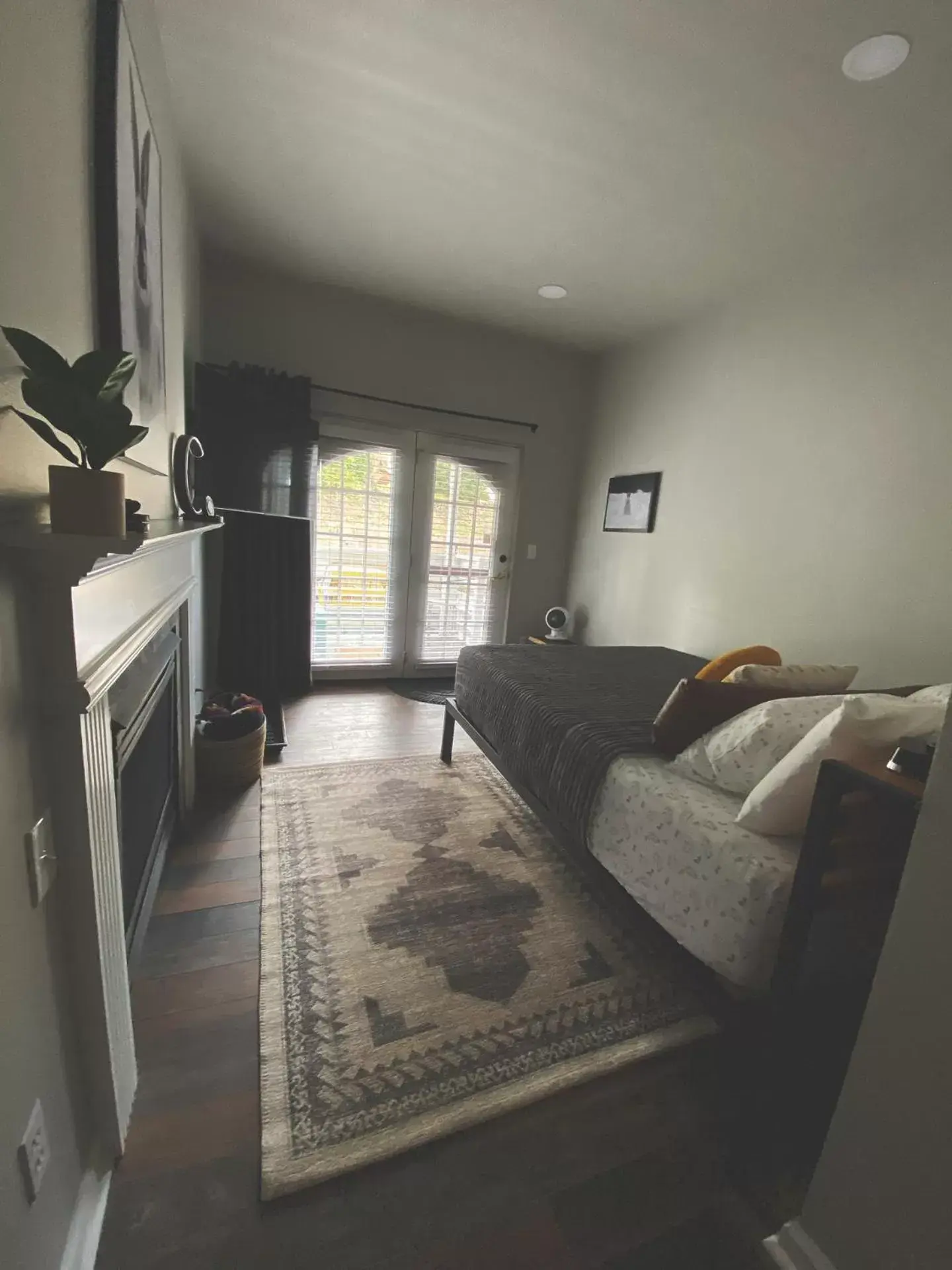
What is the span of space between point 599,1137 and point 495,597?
12.4 feet

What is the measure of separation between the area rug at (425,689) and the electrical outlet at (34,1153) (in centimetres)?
308

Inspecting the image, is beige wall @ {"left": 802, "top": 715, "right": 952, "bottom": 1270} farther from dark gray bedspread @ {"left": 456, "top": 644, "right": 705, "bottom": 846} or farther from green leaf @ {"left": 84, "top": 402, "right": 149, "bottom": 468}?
green leaf @ {"left": 84, "top": 402, "right": 149, "bottom": 468}

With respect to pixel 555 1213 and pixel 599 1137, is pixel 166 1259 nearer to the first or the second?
pixel 555 1213

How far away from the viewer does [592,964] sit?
1606 mm

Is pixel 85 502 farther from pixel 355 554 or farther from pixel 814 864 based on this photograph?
pixel 355 554

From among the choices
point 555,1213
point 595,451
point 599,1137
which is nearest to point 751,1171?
point 599,1137

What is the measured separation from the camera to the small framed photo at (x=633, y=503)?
3.77 m

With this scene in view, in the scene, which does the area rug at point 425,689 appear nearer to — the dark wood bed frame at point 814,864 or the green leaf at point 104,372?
the dark wood bed frame at point 814,864

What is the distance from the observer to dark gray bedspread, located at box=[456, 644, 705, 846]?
5.70ft

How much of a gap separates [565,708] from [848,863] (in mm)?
1067

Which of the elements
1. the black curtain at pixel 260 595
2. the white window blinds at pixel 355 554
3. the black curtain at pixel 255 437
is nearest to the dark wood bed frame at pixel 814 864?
the black curtain at pixel 260 595

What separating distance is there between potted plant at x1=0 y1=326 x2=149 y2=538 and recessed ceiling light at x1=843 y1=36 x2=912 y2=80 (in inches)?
89.9

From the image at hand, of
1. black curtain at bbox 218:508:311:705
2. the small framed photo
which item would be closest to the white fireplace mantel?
black curtain at bbox 218:508:311:705

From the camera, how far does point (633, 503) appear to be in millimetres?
3959
